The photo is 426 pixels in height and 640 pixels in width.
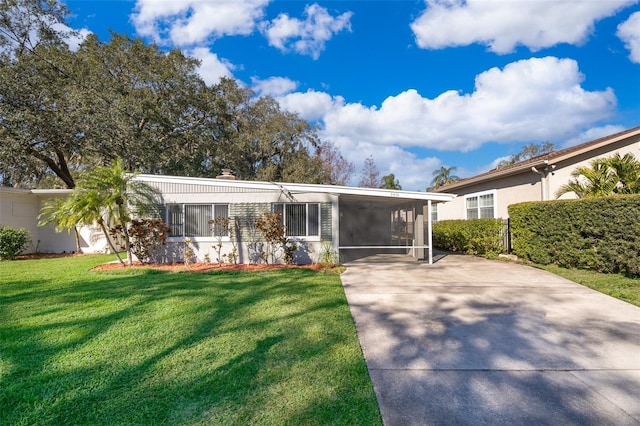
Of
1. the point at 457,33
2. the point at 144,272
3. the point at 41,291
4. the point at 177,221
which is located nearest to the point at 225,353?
the point at 41,291

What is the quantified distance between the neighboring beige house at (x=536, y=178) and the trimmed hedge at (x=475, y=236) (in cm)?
109

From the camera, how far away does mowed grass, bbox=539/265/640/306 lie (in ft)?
20.2

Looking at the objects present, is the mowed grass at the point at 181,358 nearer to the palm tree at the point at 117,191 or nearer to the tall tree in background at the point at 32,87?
the palm tree at the point at 117,191

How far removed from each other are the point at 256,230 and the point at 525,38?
450 inches

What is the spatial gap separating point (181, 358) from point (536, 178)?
11821 millimetres

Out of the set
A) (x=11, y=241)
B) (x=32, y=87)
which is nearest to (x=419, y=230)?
(x=11, y=241)

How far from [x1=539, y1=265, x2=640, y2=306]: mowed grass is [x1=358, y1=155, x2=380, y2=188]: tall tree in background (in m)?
25.1

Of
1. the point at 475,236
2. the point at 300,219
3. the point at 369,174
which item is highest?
the point at 369,174

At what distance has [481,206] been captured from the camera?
1373 cm

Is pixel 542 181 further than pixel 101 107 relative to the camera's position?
No

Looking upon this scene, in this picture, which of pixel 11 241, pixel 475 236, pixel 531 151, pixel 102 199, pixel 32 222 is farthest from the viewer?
pixel 531 151

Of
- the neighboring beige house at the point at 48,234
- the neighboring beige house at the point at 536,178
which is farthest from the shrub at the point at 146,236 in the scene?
the neighboring beige house at the point at 536,178

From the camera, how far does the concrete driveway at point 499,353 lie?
271 cm

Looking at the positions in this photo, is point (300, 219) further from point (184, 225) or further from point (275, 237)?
point (184, 225)
